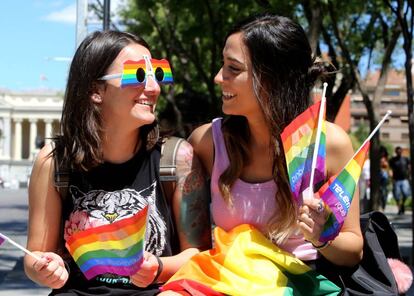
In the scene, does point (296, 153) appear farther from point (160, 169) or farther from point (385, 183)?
point (385, 183)

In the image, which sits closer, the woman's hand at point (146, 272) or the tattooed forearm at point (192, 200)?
the woman's hand at point (146, 272)

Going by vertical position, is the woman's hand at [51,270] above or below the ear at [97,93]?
below

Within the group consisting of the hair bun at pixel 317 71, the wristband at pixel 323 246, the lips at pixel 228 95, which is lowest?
the wristband at pixel 323 246

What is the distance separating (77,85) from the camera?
3119 mm

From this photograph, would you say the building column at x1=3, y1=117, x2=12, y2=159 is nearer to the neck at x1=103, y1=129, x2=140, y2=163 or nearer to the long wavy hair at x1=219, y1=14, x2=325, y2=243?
the neck at x1=103, y1=129, x2=140, y2=163

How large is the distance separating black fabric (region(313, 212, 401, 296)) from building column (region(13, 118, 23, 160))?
94.5m

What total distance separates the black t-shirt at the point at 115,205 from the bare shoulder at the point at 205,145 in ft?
0.55

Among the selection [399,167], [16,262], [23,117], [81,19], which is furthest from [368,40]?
[23,117]

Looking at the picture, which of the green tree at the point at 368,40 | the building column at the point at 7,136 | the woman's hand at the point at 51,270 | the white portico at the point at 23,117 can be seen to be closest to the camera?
the woman's hand at the point at 51,270

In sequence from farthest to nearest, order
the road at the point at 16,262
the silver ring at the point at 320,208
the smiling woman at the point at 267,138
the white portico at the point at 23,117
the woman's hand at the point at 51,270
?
1. the white portico at the point at 23,117
2. the road at the point at 16,262
3. the smiling woman at the point at 267,138
4. the woman's hand at the point at 51,270
5. the silver ring at the point at 320,208

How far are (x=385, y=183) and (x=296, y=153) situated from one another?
19.5m

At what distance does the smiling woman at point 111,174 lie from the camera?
3031mm

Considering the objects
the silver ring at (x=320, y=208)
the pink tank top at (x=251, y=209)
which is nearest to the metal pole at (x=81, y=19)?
the pink tank top at (x=251, y=209)

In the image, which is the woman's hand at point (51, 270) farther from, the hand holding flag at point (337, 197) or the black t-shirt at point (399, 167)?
the black t-shirt at point (399, 167)
